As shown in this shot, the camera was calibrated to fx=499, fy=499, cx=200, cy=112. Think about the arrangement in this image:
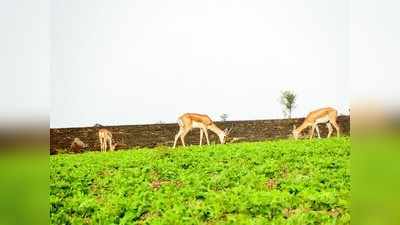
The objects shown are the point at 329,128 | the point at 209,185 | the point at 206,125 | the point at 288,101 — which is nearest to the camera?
the point at 209,185

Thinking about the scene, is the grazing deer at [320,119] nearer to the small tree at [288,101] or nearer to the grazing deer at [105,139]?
the small tree at [288,101]

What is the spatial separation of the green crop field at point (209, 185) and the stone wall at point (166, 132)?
0.09 meters

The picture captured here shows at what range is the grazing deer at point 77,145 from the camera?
452cm

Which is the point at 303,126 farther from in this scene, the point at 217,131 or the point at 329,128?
the point at 217,131

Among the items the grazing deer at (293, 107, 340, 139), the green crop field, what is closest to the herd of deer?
the grazing deer at (293, 107, 340, 139)

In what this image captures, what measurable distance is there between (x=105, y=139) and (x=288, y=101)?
1.70m

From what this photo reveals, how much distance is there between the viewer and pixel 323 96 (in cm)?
445

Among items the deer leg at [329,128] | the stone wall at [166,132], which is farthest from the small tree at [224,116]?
the deer leg at [329,128]

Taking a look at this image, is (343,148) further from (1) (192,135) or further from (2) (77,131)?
(2) (77,131)

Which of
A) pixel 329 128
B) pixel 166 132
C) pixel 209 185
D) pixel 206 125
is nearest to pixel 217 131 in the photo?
pixel 206 125

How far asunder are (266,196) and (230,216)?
384mm

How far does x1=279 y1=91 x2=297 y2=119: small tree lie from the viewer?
14.5ft

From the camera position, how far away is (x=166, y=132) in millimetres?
4633

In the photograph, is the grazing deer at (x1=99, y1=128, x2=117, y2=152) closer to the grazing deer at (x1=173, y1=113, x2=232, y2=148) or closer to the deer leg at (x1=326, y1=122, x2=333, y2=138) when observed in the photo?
the grazing deer at (x1=173, y1=113, x2=232, y2=148)
